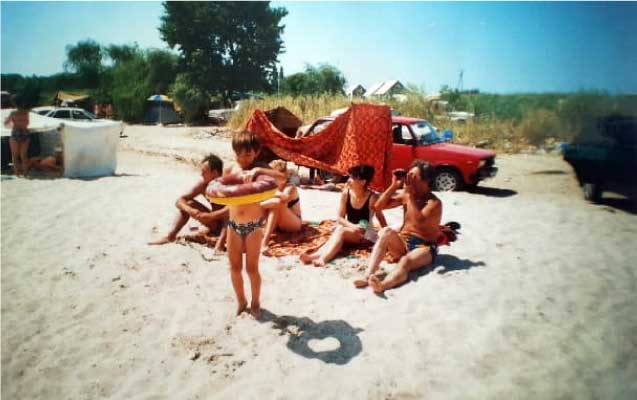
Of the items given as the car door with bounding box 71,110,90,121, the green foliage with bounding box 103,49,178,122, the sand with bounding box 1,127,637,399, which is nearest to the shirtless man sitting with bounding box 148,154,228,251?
the sand with bounding box 1,127,637,399

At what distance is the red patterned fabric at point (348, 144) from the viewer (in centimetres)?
752

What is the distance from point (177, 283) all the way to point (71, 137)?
601 centimetres

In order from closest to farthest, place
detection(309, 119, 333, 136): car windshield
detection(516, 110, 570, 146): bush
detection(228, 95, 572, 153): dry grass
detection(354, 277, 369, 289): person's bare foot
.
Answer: detection(354, 277, 369, 289): person's bare foot
detection(309, 119, 333, 136): car windshield
detection(516, 110, 570, 146): bush
detection(228, 95, 572, 153): dry grass

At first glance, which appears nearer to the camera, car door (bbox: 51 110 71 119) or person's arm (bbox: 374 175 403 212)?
person's arm (bbox: 374 175 403 212)

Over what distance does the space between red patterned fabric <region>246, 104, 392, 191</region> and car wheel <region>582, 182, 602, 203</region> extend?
12.5 feet

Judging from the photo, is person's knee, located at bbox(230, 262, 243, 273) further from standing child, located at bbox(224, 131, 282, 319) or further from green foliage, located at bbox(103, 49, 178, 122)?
green foliage, located at bbox(103, 49, 178, 122)

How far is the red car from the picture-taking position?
7.85m

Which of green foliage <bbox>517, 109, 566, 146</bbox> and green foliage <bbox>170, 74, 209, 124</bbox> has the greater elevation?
green foliage <bbox>170, 74, 209, 124</bbox>

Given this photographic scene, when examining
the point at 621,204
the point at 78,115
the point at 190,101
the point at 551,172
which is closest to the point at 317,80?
the point at 190,101

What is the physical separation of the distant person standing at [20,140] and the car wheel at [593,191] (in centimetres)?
1151

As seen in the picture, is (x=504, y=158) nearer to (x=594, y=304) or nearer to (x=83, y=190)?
(x=594, y=304)

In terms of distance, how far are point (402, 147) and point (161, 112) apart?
2553cm

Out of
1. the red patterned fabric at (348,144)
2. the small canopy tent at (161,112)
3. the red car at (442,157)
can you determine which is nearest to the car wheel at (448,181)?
the red car at (442,157)

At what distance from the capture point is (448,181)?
318 inches
